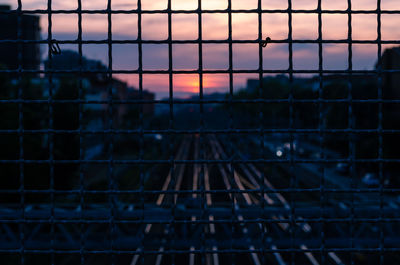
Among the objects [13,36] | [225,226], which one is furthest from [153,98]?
[225,226]

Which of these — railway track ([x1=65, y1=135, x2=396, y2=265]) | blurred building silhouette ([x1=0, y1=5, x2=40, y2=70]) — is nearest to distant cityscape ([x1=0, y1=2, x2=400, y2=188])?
blurred building silhouette ([x1=0, y1=5, x2=40, y2=70])

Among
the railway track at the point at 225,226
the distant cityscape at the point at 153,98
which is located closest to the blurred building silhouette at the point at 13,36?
the distant cityscape at the point at 153,98

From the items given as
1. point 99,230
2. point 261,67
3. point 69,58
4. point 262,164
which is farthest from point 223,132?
point 99,230

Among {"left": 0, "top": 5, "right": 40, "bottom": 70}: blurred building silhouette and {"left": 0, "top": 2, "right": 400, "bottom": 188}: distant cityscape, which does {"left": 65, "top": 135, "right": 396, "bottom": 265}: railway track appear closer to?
{"left": 0, "top": 2, "right": 400, "bottom": 188}: distant cityscape

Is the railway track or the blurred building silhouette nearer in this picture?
the railway track

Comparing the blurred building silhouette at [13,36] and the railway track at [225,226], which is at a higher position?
the blurred building silhouette at [13,36]

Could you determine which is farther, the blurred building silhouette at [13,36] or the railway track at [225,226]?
the blurred building silhouette at [13,36]

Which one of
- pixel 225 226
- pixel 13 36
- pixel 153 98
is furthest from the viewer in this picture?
pixel 225 226

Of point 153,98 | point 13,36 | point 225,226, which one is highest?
point 13,36

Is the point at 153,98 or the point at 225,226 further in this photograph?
the point at 225,226

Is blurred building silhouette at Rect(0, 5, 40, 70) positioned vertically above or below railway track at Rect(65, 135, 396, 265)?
above

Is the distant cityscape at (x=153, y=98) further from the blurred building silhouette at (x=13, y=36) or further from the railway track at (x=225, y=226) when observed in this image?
the railway track at (x=225, y=226)

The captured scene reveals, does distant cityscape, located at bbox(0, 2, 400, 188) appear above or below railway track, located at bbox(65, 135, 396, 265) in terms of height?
above

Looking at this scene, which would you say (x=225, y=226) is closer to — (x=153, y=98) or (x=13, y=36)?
(x=153, y=98)
